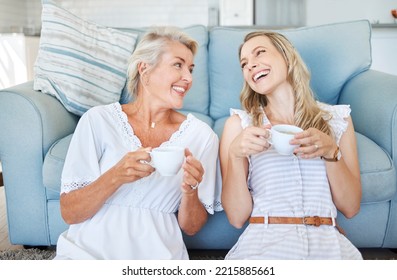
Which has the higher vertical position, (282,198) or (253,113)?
(253,113)

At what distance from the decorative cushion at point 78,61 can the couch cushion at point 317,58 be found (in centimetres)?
30

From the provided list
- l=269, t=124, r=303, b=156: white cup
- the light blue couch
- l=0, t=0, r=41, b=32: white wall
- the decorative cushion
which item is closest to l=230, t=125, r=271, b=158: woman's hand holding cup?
l=269, t=124, r=303, b=156: white cup

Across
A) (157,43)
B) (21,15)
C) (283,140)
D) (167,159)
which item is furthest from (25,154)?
(21,15)

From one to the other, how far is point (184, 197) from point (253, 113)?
0.23 m

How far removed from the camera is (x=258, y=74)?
0.87 m

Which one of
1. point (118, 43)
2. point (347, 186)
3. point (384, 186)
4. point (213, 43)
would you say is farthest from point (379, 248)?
point (118, 43)

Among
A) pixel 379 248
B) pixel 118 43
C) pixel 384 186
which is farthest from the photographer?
pixel 118 43

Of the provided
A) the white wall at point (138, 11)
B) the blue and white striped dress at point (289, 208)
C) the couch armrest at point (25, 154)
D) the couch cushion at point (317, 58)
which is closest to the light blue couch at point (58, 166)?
the couch armrest at point (25, 154)

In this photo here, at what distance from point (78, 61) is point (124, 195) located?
1.92 ft

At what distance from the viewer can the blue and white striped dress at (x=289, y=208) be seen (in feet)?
2.66

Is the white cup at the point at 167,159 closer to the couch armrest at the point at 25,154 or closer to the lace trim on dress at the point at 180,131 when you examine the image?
the lace trim on dress at the point at 180,131
